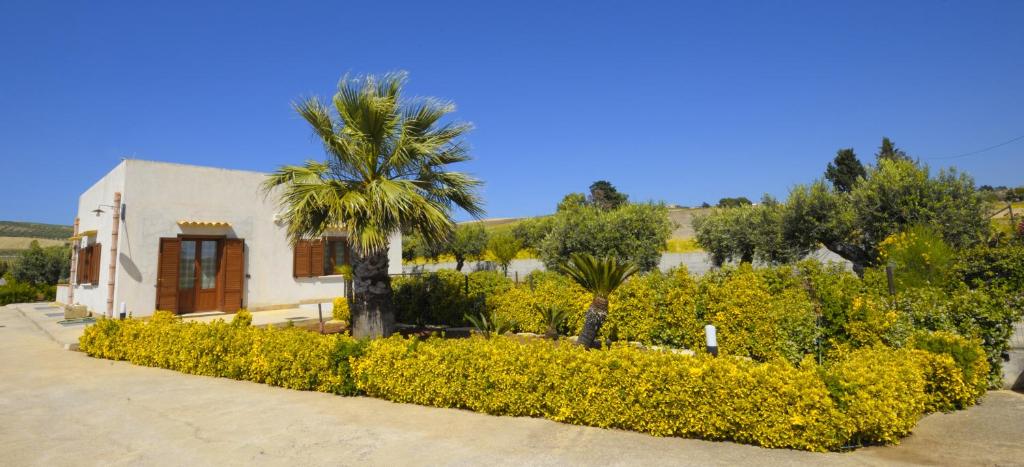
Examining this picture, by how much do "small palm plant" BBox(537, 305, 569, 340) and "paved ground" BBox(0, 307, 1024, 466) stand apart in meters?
4.37

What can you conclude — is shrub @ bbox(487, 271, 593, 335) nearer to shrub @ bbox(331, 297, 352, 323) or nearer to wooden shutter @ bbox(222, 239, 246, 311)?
shrub @ bbox(331, 297, 352, 323)

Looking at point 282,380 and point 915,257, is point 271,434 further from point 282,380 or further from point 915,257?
point 915,257

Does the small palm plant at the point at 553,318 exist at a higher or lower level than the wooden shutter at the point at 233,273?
lower

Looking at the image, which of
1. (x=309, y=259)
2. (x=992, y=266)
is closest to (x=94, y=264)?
(x=309, y=259)

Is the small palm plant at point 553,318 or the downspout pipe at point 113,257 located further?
the downspout pipe at point 113,257

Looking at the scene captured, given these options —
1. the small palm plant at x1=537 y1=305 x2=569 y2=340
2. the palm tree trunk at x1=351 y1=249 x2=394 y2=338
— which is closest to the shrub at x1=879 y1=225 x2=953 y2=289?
the small palm plant at x1=537 y1=305 x2=569 y2=340

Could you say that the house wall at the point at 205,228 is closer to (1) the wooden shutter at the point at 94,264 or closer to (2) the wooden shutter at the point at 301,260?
(2) the wooden shutter at the point at 301,260

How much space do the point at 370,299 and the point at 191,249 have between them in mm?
9513

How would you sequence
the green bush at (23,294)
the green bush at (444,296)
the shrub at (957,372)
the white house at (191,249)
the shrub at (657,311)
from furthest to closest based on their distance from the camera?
the green bush at (23,294) < the white house at (191,249) < the green bush at (444,296) < the shrub at (657,311) < the shrub at (957,372)

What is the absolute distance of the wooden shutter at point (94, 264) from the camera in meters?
15.3

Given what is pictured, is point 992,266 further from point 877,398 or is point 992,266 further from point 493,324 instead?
point 493,324

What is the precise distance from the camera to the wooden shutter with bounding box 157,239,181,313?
1426 centimetres

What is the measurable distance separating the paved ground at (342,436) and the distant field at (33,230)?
109 metres

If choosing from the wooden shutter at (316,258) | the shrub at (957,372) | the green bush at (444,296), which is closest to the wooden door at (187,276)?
the wooden shutter at (316,258)
